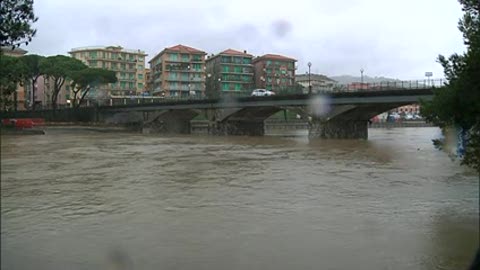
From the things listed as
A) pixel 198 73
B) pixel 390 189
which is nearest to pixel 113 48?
pixel 198 73

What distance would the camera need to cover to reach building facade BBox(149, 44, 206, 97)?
45781 millimetres

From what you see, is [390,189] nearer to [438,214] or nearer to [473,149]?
[438,214]

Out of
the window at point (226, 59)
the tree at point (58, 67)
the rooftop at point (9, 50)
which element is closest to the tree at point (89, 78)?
the tree at point (58, 67)

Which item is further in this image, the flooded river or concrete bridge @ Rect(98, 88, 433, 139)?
concrete bridge @ Rect(98, 88, 433, 139)

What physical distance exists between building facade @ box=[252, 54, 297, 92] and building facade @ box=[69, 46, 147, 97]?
1138cm

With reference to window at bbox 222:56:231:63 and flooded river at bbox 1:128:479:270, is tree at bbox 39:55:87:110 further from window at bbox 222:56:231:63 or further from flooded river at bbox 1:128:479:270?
flooded river at bbox 1:128:479:270

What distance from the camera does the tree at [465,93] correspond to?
271 centimetres

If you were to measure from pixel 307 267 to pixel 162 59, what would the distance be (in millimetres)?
44155

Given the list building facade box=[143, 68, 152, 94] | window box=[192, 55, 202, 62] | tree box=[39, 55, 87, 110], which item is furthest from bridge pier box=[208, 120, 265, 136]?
building facade box=[143, 68, 152, 94]

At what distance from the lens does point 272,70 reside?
4778cm

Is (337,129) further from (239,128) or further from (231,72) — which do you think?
(231,72)

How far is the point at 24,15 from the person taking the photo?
9.11 feet

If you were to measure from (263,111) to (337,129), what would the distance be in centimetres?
521

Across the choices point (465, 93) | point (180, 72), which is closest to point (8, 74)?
point (465, 93)
